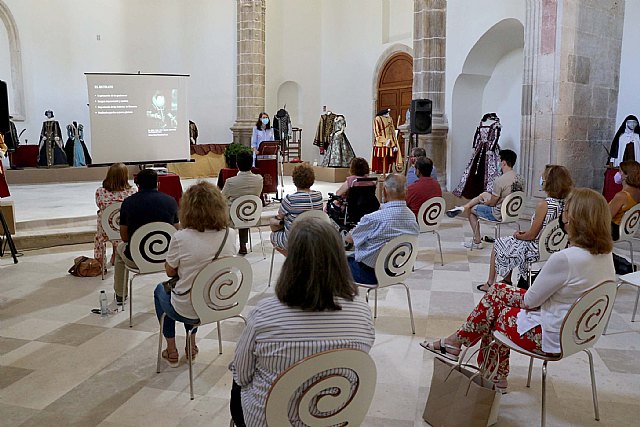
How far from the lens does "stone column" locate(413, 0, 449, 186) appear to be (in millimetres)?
9523

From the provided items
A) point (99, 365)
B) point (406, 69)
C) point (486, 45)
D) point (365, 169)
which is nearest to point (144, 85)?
point (365, 169)

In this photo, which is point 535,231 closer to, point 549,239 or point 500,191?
point 549,239

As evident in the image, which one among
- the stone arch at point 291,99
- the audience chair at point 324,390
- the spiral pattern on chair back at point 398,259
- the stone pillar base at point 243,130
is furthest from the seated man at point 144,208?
the stone arch at point 291,99

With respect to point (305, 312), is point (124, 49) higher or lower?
higher

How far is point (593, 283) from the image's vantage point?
2.44 metres

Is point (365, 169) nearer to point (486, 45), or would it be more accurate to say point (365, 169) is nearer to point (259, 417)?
point (259, 417)

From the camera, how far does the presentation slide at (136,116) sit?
8180 mm

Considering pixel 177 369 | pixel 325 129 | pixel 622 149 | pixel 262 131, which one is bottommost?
pixel 177 369

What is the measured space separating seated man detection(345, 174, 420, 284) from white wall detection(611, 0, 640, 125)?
5.73m

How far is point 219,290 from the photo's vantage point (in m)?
2.91

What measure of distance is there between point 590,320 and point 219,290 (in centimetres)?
169

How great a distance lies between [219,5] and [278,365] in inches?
563

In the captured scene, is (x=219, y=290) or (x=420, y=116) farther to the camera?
(x=420, y=116)

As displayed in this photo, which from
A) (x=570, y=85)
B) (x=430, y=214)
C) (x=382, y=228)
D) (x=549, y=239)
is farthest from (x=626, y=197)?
(x=570, y=85)
